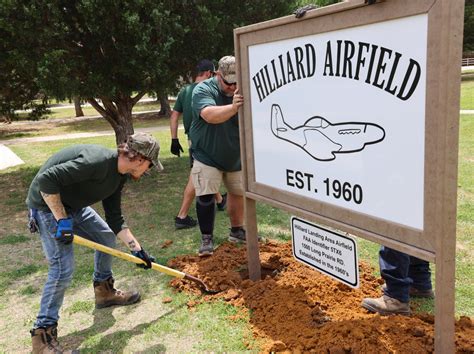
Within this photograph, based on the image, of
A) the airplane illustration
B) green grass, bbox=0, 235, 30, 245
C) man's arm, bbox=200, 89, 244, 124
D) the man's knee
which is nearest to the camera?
the airplane illustration

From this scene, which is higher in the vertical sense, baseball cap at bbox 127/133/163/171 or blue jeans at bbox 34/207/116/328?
baseball cap at bbox 127/133/163/171

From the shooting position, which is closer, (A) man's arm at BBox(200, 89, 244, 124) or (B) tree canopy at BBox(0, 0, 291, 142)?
(A) man's arm at BBox(200, 89, 244, 124)

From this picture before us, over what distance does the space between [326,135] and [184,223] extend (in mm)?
3220

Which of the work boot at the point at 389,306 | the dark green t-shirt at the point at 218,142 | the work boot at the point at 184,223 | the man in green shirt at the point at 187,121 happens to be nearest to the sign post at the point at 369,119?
the work boot at the point at 389,306

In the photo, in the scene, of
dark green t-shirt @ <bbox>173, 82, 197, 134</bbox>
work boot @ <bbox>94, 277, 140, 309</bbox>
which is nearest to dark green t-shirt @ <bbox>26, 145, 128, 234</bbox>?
work boot @ <bbox>94, 277, 140, 309</bbox>

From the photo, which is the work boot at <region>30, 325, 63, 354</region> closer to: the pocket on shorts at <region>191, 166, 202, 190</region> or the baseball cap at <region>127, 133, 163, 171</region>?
the baseball cap at <region>127, 133, 163, 171</region>

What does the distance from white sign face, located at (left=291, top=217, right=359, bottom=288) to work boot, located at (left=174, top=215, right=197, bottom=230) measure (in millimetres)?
2444

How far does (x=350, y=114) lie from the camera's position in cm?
275

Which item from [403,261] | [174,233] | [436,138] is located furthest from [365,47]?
[174,233]

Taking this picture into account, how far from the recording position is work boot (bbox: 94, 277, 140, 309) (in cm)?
394

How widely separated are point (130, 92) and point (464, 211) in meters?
5.22

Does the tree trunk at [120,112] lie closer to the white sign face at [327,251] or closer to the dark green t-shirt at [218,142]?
the dark green t-shirt at [218,142]

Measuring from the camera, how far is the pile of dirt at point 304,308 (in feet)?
9.55

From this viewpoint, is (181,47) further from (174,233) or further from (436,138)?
(436,138)
